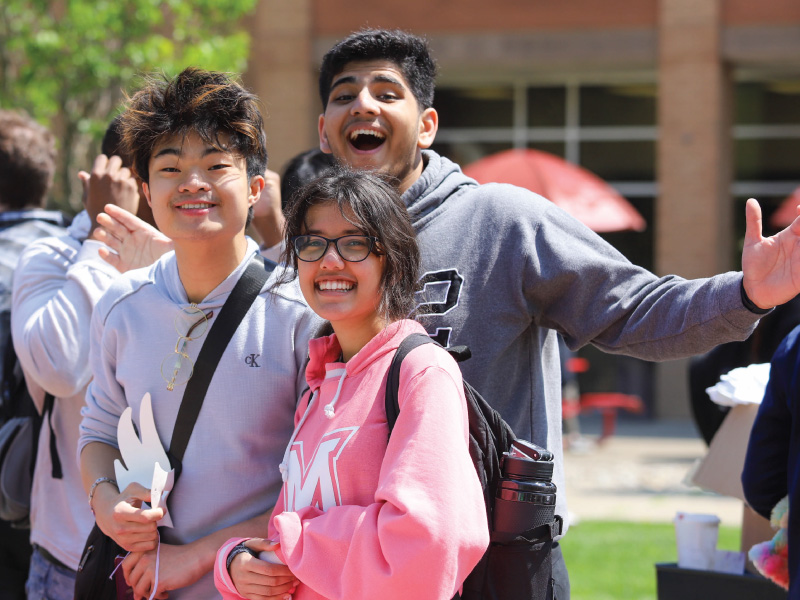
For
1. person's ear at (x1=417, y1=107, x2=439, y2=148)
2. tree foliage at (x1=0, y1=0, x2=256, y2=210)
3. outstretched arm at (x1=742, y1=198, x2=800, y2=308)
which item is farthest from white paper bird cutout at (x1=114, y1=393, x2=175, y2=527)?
tree foliage at (x1=0, y1=0, x2=256, y2=210)

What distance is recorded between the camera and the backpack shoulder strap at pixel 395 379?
7.38ft

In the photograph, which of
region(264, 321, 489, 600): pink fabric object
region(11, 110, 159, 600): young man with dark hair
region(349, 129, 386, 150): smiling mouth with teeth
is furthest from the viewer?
region(11, 110, 159, 600): young man with dark hair

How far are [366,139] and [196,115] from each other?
525mm

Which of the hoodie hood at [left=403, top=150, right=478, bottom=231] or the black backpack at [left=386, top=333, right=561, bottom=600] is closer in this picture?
the black backpack at [left=386, top=333, right=561, bottom=600]

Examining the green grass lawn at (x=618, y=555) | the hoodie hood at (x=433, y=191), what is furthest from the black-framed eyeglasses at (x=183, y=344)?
the green grass lawn at (x=618, y=555)

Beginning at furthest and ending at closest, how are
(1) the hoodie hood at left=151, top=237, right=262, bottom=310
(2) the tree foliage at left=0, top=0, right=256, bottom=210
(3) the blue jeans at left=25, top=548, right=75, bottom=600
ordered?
(2) the tree foliage at left=0, top=0, right=256, bottom=210, (3) the blue jeans at left=25, top=548, right=75, bottom=600, (1) the hoodie hood at left=151, top=237, right=262, bottom=310

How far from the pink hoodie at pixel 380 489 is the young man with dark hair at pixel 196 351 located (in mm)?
292

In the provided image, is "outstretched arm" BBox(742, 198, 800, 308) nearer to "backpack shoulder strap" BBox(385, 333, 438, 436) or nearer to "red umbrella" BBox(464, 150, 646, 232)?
"backpack shoulder strap" BBox(385, 333, 438, 436)

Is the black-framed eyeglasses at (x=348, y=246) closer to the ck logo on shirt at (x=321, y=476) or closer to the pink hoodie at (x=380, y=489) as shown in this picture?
the pink hoodie at (x=380, y=489)

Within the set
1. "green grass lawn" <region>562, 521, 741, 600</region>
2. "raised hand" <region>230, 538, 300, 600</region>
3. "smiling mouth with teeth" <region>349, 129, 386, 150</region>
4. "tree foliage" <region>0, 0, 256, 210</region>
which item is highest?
"tree foliage" <region>0, 0, 256, 210</region>

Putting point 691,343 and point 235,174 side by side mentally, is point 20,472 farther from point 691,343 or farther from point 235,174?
point 691,343

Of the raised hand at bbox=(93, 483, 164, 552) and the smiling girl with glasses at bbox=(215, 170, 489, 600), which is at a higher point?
the smiling girl with glasses at bbox=(215, 170, 489, 600)

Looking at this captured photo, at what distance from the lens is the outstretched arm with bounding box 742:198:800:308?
244cm

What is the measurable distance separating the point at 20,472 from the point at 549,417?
1.98 m
